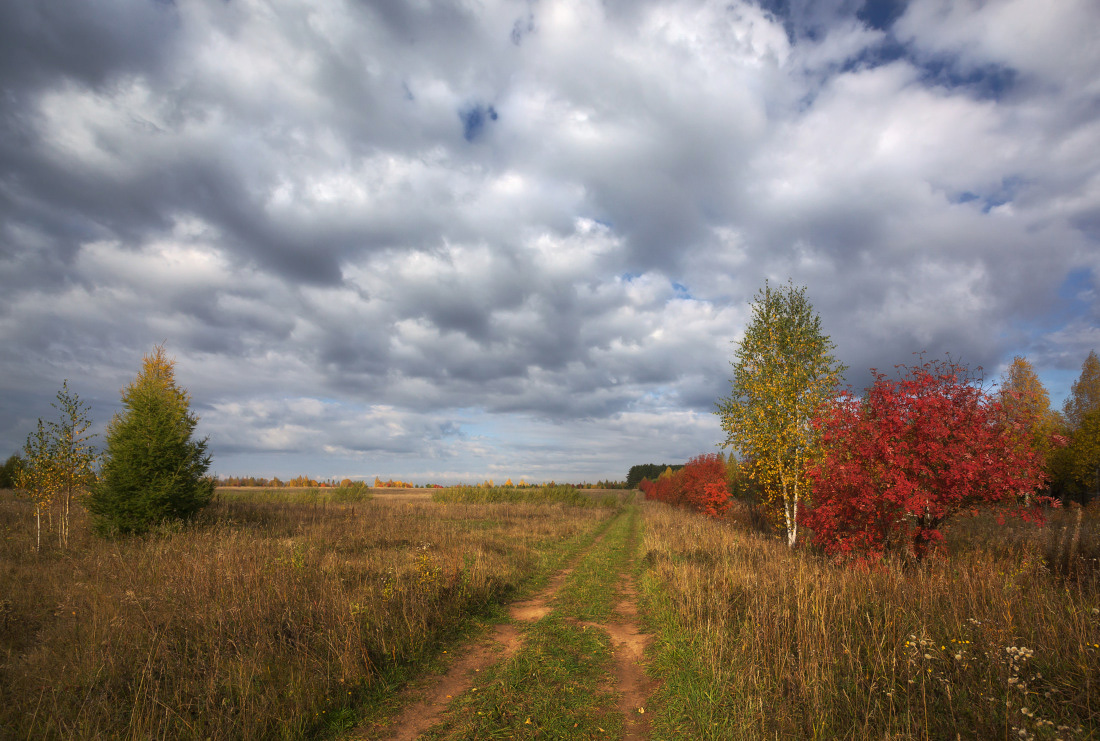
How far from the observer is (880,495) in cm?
920

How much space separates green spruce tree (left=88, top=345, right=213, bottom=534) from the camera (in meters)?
16.9

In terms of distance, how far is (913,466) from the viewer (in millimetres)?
8883

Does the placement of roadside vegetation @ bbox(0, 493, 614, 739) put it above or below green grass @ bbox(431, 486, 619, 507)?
above

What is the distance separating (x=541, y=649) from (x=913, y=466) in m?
7.94

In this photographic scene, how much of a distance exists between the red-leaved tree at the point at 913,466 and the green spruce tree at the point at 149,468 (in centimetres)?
2221

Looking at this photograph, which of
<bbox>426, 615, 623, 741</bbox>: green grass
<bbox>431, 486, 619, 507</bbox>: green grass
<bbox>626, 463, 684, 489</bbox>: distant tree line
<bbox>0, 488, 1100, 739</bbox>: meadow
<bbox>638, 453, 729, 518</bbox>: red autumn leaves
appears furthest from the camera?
→ <bbox>626, 463, 684, 489</bbox>: distant tree line

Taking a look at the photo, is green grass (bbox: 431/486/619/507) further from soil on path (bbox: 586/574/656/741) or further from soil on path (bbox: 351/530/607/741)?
soil on path (bbox: 586/574/656/741)

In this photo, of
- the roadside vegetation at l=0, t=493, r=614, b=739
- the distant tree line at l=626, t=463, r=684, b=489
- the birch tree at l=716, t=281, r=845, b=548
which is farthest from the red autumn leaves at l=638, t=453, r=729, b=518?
the distant tree line at l=626, t=463, r=684, b=489

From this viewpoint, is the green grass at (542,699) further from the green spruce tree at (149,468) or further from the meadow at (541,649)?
the green spruce tree at (149,468)

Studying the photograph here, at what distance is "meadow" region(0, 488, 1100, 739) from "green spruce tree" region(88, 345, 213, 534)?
6328mm

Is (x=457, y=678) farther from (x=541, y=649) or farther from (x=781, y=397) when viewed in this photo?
(x=781, y=397)

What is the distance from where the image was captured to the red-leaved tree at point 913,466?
8648 mm

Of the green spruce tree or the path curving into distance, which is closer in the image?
the path curving into distance

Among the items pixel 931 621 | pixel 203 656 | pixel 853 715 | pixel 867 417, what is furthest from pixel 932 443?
pixel 203 656
